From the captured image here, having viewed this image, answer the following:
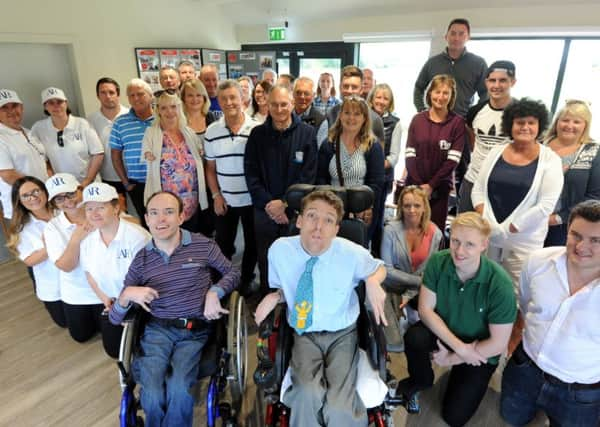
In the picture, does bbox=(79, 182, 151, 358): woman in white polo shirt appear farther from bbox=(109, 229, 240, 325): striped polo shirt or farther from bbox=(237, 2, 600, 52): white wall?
bbox=(237, 2, 600, 52): white wall

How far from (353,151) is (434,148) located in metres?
0.74

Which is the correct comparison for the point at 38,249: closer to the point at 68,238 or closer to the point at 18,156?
the point at 68,238

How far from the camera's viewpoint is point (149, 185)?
2.55 meters

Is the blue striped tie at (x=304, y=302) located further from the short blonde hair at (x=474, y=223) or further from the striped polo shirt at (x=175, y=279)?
the short blonde hair at (x=474, y=223)

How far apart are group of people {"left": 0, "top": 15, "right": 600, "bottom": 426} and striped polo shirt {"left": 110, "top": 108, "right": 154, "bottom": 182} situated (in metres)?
0.01

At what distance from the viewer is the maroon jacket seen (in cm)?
266

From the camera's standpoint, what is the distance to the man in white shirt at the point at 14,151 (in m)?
2.69

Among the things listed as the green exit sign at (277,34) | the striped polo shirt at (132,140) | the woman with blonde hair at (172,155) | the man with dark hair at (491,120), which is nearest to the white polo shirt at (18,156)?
the striped polo shirt at (132,140)

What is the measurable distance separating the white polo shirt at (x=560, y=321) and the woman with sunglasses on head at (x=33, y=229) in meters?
2.69

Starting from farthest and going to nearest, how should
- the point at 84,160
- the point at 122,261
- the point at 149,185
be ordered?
the point at 84,160, the point at 149,185, the point at 122,261

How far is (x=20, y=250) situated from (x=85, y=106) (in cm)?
297

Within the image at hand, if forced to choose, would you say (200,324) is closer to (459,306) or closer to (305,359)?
(305,359)

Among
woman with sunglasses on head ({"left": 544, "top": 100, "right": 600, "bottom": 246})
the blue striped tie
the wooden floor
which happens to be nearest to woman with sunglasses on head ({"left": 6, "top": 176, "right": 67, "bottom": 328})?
the wooden floor

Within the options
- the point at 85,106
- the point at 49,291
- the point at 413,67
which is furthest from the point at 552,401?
the point at 85,106
